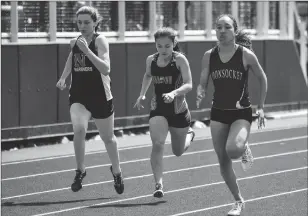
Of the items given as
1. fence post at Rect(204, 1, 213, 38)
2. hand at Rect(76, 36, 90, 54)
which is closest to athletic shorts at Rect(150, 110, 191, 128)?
hand at Rect(76, 36, 90, 54)

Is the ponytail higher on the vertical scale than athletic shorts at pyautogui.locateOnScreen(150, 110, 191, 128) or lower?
higher

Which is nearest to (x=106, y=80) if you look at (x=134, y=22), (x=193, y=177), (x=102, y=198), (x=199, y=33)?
(x=102, y=198)

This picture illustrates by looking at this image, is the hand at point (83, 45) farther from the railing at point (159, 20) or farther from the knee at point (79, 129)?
the railing at point (159, 20)

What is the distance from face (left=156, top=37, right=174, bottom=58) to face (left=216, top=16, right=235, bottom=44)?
0.87m

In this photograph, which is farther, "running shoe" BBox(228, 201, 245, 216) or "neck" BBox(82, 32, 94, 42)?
"neck" BBox(82, 32, 94, 42)

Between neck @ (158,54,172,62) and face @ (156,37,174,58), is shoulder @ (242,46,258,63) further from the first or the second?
neck @ (158,54,172,62)

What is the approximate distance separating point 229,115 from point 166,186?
13.7 ft

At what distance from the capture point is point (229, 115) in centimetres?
913

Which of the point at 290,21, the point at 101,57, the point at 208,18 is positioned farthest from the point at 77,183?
the point at 290,21

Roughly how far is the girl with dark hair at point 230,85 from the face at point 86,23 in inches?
45.0

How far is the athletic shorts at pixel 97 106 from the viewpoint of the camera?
983 cm

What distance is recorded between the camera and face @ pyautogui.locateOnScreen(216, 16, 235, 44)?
8.72 metres

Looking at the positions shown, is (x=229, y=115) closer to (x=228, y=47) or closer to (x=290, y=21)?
(x=228, y=47)

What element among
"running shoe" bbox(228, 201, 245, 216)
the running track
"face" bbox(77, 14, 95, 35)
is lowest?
the running track
